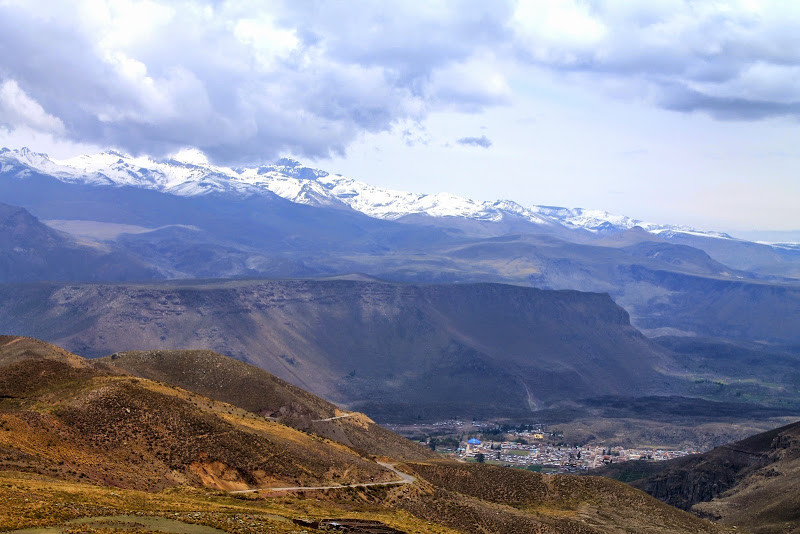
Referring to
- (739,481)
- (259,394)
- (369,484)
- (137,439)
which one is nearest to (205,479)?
(137,439)

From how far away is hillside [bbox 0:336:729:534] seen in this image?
59.3 metres

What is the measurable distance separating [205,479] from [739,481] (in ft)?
313

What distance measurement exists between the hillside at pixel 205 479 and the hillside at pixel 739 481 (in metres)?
21.6

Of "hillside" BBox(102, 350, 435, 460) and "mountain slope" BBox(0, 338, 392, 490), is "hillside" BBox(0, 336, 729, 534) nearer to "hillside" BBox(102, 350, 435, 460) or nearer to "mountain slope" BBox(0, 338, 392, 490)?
"mountain slope" BBox(0, 338, 392, 490)

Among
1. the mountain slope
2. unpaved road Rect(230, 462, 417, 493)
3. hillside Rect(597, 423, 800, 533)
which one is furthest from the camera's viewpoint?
hillside Rect(597, 423, 800, 533)

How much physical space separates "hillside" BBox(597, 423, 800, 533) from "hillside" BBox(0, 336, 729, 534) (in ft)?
70.7

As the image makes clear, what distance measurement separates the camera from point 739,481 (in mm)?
145875

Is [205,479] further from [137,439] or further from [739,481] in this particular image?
[739,481]

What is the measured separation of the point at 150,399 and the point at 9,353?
24.1 meters

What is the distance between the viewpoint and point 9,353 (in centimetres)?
10219

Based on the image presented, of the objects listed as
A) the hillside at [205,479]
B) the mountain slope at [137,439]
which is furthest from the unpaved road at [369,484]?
the mountain slope at [137,439]

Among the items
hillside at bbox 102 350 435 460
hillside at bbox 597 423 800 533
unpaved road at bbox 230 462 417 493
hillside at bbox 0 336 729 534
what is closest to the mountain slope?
hillside at bbox 0 336 729 534

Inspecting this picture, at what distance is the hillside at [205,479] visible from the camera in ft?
194

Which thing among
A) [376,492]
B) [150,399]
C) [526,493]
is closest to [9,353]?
[150,399]
